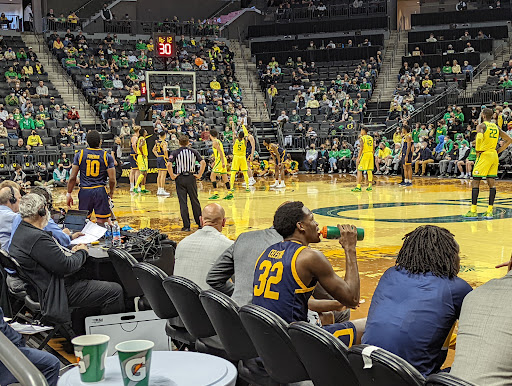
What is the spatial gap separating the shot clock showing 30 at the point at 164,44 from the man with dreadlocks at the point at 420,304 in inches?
844

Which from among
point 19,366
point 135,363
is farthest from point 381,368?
point 19,366

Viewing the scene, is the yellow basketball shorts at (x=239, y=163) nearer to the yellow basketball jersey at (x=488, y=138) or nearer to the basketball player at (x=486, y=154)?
the basketball player at (x=486, y=154)

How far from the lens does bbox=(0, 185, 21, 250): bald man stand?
18.8ft

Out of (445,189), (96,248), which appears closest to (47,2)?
(445,189)

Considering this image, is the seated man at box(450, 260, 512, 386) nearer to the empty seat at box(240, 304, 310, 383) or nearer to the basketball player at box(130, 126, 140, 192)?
the empty seat at box(240, 304, 310, 383)

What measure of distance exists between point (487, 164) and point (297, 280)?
27.7ft

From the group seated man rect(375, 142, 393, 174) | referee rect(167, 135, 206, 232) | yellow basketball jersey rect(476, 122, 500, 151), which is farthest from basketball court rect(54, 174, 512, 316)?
seated man rect(375, 142, 393, 174)

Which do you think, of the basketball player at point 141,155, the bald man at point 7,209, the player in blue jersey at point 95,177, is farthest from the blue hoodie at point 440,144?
the bald man at point 7,209

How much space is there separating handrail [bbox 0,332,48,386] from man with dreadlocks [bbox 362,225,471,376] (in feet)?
6.01

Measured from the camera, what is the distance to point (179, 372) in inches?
95.1

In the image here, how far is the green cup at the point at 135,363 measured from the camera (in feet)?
7.06

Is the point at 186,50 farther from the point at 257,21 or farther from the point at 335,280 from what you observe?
the point at 335,280

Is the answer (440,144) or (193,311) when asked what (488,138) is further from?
(440,144)

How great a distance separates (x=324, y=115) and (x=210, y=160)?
24.6ft
